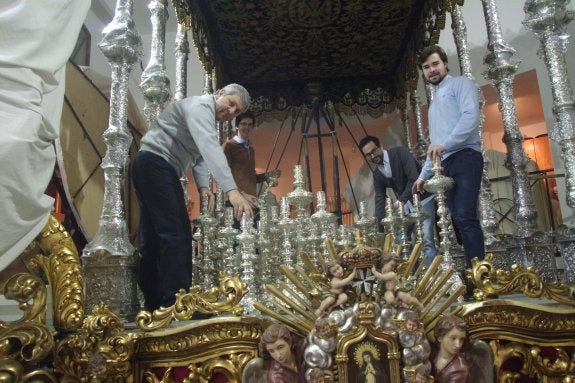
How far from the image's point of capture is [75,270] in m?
1.81

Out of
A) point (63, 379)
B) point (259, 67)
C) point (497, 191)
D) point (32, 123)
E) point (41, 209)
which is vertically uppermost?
point (259, 67)

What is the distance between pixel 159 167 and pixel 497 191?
15.5 feet

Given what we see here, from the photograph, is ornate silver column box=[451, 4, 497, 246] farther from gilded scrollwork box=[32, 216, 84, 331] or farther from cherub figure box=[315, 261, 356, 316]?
gilded scrollwork box=[32, 216, 84, 331]

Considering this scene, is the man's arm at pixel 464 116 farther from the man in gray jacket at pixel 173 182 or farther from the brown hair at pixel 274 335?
the brown hair at pixel 274 335

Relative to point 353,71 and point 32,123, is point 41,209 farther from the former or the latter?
point 353,71

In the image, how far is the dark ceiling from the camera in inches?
155

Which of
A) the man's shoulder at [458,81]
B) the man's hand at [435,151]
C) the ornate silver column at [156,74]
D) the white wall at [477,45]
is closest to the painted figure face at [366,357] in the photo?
the man's hand at [435,151]

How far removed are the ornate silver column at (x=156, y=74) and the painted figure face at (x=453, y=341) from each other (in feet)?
7.72

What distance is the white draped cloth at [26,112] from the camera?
161cm

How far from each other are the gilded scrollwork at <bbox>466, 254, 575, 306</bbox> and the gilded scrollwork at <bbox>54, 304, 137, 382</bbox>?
123 cm

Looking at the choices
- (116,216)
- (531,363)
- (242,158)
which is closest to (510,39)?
(242,158)

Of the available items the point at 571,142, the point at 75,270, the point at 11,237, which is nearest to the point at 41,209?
the point at 11,237

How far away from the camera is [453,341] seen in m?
1.43

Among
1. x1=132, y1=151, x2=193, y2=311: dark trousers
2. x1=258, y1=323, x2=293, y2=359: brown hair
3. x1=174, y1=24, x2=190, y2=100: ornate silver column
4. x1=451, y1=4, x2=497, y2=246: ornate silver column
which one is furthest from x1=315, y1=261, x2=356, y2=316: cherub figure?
x1=174, y1=24, x2=190, y2=100: ornate silver column
